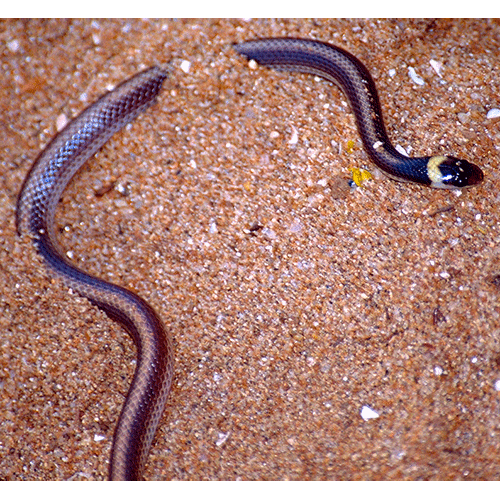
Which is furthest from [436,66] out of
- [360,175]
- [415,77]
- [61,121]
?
[61,121]

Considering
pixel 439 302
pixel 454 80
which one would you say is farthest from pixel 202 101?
pixel 439 302

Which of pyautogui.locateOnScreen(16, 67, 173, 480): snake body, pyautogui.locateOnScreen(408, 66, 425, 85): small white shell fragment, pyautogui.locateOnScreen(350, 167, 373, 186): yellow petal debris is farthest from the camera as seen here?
pyautogui.locateOnScreen(408, 66, 425, 85): small white shell fragment

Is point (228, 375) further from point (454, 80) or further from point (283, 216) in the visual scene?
point (454, 80)

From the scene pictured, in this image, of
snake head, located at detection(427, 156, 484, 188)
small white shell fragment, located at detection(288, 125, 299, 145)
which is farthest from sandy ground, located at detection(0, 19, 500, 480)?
snake head, located at detection(427, 156, 484, 188)

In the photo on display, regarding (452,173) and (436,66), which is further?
(436,66)

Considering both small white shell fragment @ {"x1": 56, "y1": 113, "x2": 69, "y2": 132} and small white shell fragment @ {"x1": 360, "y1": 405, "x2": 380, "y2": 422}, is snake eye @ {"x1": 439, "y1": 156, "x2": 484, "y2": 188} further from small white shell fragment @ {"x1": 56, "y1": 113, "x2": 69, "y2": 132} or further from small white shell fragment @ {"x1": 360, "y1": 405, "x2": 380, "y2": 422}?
A: small white shell fragment @ {"x1": 56, "y1": 113, "x2": 69, "y2": 132}

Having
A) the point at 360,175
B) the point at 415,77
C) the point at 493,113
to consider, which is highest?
the point at 415,77

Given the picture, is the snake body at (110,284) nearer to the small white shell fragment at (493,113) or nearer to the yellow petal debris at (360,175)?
the yellow petal debris at (360,175)

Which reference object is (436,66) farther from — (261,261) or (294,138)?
(261,261)
